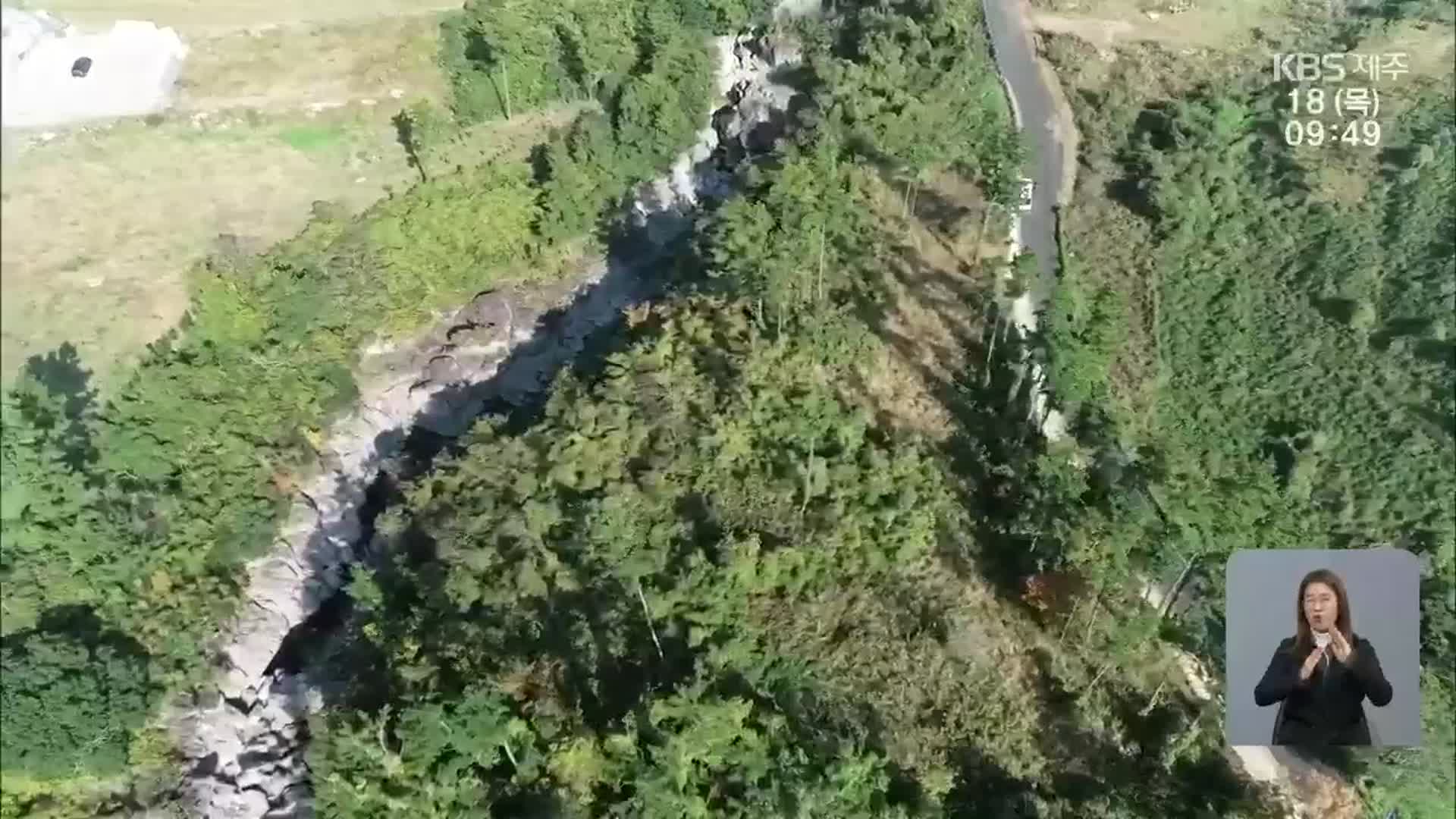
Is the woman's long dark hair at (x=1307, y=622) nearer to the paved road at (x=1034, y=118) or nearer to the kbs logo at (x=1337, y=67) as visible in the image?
the paved road at (x=1034, y=118)

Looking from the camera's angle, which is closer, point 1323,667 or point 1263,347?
point 1323,667

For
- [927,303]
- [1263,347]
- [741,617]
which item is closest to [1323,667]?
[741,617]

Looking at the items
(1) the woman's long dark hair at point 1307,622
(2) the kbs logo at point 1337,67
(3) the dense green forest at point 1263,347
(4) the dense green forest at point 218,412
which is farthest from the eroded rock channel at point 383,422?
(1) the woman's long dark hair at point 1307,622

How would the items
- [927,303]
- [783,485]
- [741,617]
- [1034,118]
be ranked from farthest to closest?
[1034,118], [927,303], [783,485], [741,617]

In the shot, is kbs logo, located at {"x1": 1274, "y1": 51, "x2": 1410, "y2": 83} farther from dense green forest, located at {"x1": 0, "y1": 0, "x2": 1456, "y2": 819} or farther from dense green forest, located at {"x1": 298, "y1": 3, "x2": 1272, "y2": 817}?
dense green forest, located at {"x1": 298, "y1": 3, "x2": 1272, "y2": 817}

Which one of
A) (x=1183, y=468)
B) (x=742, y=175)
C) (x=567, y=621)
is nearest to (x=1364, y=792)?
(x=1183, y=468)

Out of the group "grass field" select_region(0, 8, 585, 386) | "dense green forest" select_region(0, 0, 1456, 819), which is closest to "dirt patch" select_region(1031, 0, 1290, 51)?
"dense green forest" select_region(0, 0, 1456, 819)

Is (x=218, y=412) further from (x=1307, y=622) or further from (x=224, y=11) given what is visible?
(x=1307, y=622)
